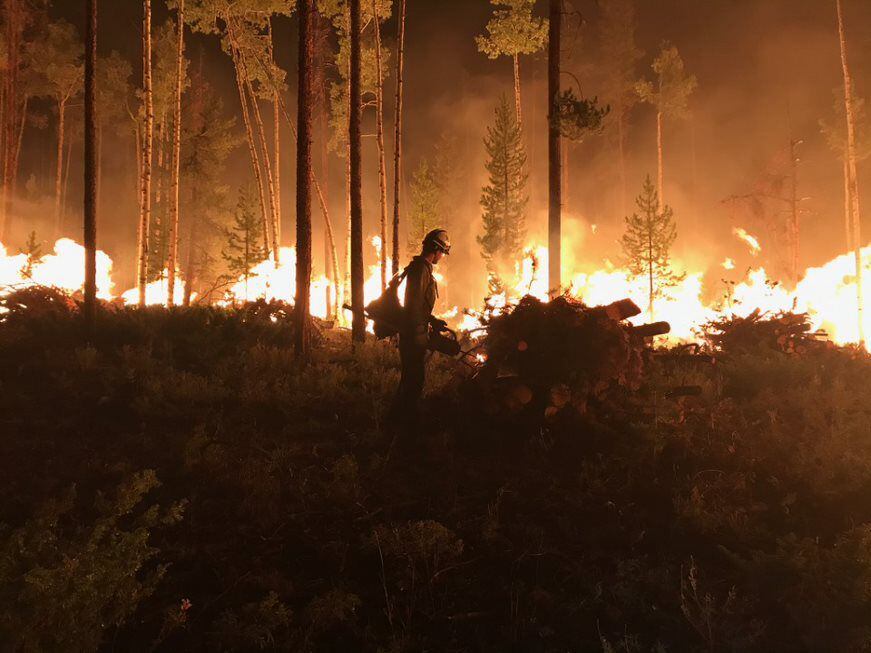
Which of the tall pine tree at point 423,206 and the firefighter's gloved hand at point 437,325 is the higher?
the tall pine tree at point 423,206

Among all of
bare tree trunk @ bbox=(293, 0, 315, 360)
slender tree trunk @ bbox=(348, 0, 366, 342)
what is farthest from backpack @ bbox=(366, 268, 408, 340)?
slender tree trunk @ bbox=(348, 0, 366, 342)

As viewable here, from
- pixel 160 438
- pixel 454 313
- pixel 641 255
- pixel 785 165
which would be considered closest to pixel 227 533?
pixel 160 438

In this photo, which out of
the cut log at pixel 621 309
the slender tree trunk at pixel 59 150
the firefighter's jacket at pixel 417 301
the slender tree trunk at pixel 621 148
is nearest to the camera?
the firefighter's jacket at pixel 417 301

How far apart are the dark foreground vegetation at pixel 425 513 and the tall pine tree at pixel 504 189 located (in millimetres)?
24558

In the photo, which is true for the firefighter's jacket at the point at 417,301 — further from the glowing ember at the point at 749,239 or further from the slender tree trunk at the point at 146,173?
the glowing ember at the point at 749,239

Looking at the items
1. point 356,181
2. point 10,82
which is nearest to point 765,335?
point 356,181

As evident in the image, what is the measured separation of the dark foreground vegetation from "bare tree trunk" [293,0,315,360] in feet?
4.47

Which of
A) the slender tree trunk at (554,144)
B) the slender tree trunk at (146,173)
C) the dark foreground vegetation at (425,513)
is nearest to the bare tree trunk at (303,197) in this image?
the dark foreground vegetation at (425,513)

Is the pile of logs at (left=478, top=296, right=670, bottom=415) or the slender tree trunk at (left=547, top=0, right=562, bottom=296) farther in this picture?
the slender tree trunk at (left=547, top=0, right=562, bottom=296)

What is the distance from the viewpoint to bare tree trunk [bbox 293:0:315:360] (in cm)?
1034

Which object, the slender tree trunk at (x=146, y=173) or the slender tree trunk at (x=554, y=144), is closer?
the slender tree trunk at (x=554, y=144)

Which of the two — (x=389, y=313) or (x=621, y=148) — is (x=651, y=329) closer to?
(x=389, y=313)

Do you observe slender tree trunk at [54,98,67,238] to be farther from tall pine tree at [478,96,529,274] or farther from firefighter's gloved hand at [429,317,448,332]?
firefighter's gloved hand at [429,317,448,332]

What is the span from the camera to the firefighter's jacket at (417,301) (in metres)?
6.73
